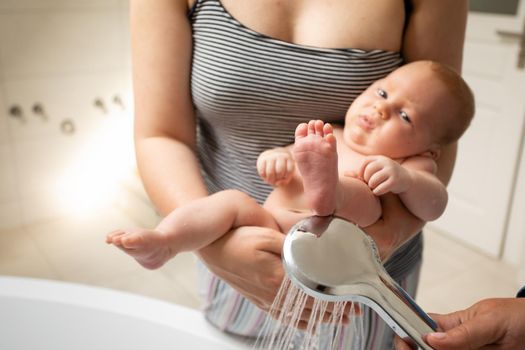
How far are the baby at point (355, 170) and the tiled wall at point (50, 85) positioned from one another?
1.83m

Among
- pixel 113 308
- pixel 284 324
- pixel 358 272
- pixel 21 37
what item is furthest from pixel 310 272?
pixel 21 37

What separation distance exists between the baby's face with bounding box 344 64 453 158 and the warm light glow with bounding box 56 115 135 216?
1.94m

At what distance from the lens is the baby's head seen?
0.70m

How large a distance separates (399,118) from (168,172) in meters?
0.34

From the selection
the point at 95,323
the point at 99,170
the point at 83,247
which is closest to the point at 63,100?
the point at 99,170

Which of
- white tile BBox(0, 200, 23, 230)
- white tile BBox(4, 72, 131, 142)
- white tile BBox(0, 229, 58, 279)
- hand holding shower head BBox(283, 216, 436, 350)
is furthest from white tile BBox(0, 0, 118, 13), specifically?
hand holding shower head BBox(283, 216, 436, 350)

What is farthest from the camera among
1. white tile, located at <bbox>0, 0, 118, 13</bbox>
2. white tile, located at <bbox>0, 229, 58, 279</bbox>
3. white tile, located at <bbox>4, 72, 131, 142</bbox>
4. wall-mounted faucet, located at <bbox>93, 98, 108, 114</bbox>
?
wall-mounted faucet, located at <bbox>93, 98, 108, 114</bbox>

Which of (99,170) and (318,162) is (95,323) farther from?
(99,170)

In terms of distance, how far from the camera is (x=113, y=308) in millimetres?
856

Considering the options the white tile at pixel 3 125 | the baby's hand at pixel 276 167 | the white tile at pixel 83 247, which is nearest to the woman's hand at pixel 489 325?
the baby's hand at pixel 276 167

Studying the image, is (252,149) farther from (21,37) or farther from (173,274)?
(21,37)

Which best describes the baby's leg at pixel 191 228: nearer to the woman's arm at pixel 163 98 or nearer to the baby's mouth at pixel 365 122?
the woman's arm at pixel 163 98

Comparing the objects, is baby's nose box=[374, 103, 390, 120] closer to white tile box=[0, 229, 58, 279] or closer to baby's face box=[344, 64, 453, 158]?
baby's face box=[344, 64, 453, 158]

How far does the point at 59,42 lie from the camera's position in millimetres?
2211
